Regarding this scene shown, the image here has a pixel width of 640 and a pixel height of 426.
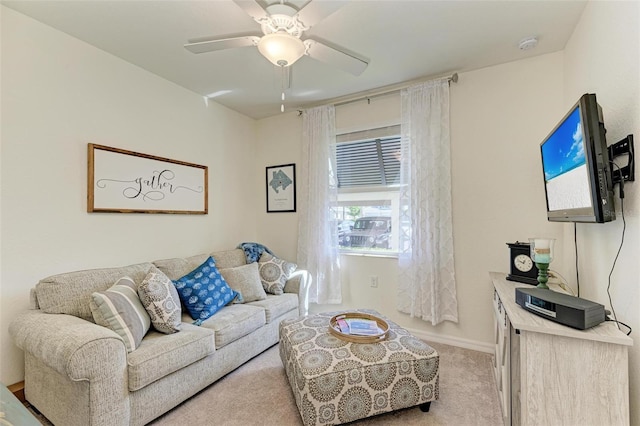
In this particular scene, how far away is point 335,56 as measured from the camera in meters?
1.78

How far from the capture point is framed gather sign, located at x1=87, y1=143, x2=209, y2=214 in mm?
2268

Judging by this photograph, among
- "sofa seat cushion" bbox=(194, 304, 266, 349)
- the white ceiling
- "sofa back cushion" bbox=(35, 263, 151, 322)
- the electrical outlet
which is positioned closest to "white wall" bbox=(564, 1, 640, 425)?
the white ceiling

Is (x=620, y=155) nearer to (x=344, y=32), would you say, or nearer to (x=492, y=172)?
(x=492, y=172)

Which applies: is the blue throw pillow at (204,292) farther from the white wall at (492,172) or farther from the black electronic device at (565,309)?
the black electronic device at (565,309)

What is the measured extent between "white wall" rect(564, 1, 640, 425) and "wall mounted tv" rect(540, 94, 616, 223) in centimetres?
12

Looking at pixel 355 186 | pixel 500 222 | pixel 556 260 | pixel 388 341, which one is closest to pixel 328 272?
pixel 355 186

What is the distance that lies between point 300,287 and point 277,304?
1.35 ft

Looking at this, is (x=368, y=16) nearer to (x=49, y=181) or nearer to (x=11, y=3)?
(x=11, y=3)

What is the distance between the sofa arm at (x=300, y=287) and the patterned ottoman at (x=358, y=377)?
1176 mm

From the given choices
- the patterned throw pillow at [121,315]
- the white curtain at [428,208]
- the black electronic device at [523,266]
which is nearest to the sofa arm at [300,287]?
the white curtain at [428,208]

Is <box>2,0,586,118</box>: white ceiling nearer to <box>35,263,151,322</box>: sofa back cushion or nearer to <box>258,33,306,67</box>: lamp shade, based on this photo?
<box>258,33,306,67</box>: lamp shade

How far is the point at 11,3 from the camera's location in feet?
5.96

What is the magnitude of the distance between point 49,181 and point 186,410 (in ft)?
5.94

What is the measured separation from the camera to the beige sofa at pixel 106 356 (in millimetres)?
1434
